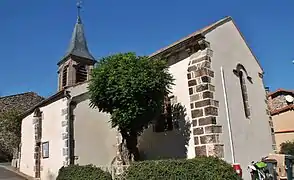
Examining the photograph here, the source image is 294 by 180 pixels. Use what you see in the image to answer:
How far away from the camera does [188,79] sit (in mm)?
10180

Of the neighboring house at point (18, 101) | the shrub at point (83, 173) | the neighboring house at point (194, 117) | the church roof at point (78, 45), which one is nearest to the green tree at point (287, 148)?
the neighboring house at point (194, 117)

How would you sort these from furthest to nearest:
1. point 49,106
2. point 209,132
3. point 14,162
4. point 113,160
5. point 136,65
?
point 14,162
point 49,106
point 113,160
point 136,65
point 209,132

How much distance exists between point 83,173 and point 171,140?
352cm

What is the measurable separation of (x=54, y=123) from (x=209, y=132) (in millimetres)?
7848

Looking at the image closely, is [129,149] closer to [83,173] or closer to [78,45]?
[83,173]

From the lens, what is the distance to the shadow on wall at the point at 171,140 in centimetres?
1019

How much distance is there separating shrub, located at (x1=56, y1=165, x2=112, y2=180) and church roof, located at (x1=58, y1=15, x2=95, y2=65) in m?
9.62

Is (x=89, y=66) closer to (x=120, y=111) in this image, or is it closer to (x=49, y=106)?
→ (x=49, y=106)

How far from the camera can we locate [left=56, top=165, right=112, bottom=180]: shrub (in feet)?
35.1

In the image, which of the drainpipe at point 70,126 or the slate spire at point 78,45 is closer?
the drainpipe at point 70,126

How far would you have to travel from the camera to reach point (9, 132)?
2169 centimetres

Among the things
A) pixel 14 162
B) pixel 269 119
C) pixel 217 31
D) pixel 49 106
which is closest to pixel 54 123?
pixel 49 106

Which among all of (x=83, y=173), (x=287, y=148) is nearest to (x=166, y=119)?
(x=83, y=173)

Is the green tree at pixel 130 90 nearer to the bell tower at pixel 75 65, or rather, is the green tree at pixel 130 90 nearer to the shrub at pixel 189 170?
the shrub at pixel 189 170
